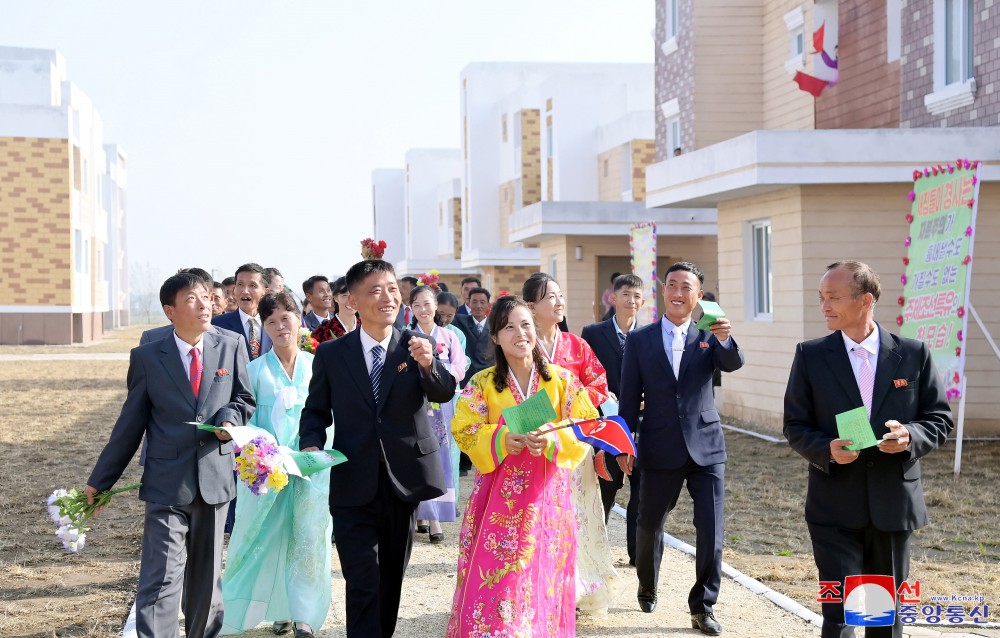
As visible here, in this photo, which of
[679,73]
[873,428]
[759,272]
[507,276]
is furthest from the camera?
[507,276]

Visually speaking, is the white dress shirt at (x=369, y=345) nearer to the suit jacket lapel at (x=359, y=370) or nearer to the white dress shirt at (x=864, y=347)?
the suit jacket lapel at (x=359, y=370)

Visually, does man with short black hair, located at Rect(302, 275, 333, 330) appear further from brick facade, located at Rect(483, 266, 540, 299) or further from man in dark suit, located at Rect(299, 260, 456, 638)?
brick facade, located at Rect(483, 266, 540, 299)

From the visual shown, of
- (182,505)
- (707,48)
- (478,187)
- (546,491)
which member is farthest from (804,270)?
(478,187)

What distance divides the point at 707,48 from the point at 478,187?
2192cm

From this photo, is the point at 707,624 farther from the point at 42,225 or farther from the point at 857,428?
the point at 42,225

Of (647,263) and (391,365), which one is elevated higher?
(647,263)

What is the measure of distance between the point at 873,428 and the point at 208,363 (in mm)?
2850

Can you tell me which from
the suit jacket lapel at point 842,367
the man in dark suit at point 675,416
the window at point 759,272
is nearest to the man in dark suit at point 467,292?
the window at point 759,272

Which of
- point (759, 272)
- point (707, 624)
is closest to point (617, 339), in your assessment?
point (707, 624)

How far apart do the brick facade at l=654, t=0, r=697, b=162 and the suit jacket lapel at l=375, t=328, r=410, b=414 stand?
14623 millimetres

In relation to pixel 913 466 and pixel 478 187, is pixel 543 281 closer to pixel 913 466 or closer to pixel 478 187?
pixel 913 466

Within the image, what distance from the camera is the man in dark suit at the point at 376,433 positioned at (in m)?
4.72

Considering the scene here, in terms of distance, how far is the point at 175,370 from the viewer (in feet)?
16.0

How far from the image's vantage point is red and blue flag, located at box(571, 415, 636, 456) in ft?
15.8
